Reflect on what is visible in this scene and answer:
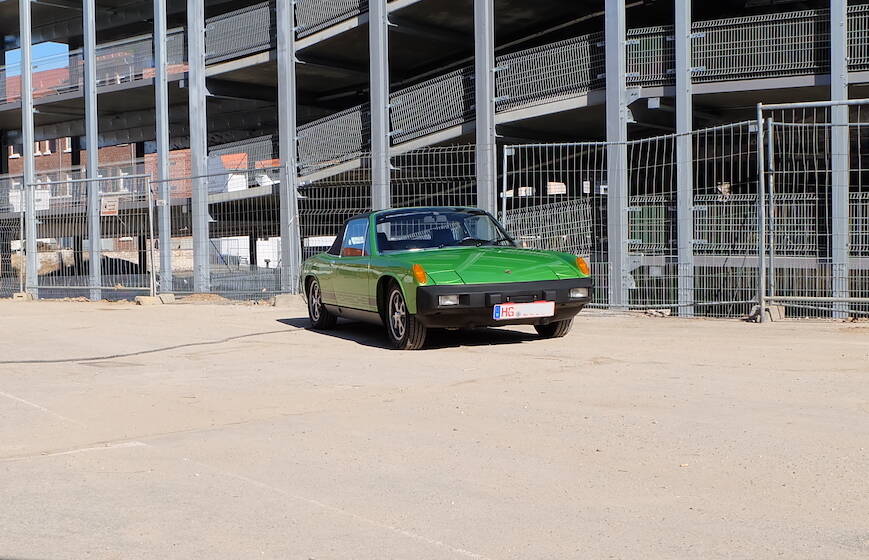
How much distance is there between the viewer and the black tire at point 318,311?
13.0 meters

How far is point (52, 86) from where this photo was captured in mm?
33438

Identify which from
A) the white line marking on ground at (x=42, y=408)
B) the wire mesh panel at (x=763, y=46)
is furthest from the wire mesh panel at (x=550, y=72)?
the white line marking on ground at (x=42, y=408)

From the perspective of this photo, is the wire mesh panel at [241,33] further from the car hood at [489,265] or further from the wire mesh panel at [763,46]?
the car hood at [489,265]

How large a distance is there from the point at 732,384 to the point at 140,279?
16023 millimetres

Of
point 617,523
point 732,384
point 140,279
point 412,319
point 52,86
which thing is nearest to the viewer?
point 617,523

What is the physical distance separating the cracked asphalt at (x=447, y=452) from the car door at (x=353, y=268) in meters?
0.93

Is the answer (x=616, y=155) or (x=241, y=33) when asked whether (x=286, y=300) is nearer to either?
(x=616, y=155)

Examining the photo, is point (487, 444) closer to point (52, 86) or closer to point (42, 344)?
point (42, 344)

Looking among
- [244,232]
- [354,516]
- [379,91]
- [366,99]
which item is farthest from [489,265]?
[366,99]

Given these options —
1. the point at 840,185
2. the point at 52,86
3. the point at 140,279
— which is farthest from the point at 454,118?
the point at 52,86

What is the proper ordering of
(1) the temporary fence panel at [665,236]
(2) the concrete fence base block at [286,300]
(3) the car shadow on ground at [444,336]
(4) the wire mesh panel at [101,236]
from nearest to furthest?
(3) the car shadow on ground at [444,336], (1) the temporary fence panel at [665,236], (2) the concrete fence base block at [286,300], (4) the wire mesh panel at [101,236]

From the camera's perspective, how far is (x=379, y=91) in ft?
78.1

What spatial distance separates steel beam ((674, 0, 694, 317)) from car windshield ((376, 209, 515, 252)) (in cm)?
445

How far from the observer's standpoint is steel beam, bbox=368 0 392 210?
23344 millimetres
